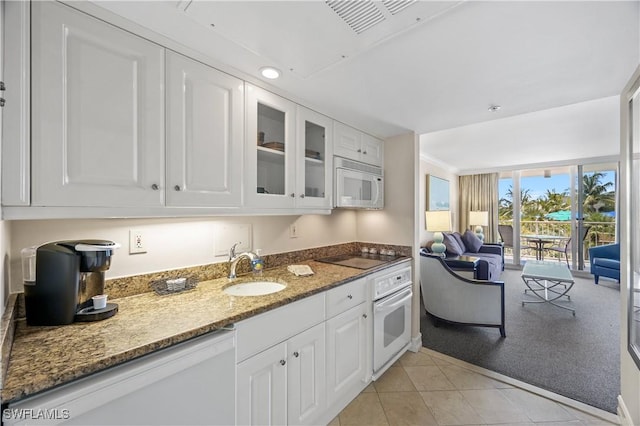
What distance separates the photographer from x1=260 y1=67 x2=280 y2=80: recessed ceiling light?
150 centimetres

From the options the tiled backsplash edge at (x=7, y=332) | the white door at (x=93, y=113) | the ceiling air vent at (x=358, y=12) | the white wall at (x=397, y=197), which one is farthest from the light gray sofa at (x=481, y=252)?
the tiled backsplash edge at (x=7, y=332)

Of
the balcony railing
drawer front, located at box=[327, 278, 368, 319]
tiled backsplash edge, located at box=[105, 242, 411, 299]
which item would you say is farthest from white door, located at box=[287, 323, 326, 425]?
the balcony railing

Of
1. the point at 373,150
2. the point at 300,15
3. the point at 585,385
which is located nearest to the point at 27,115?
the point at 300,15

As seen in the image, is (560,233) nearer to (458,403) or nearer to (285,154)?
(458,403)

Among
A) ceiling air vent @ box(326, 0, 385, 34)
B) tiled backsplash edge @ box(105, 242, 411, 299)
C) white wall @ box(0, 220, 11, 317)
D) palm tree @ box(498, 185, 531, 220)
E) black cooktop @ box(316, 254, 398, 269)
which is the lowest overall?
black cooktop @ box(316, 254, 398, 269)

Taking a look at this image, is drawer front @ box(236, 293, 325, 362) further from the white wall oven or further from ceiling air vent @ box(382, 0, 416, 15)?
ceiling air vent @ box(382, 0, 416, 15)

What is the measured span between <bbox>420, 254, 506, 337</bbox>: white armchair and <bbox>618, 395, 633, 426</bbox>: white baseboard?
1102 mm

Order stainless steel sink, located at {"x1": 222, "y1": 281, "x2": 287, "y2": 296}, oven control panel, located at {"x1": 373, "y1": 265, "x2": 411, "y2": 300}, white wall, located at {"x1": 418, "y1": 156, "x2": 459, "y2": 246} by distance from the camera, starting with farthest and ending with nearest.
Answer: white wall, located at {"x1": 418, "y1": 156, "x2": 459, "y2": 246} < oven control panel, located at {"x1": 373, "y1": 265, "x2": 411, "y2": 300} < stainless steel sink, located at {"x1": 222, "y1": 281, "x2": 287, "y2": 296}

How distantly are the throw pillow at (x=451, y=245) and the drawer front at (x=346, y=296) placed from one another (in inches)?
134

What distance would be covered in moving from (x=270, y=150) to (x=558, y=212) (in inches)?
276

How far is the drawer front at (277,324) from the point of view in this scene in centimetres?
123

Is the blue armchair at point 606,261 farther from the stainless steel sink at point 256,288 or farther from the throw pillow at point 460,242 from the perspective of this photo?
the stainless steel sink at point 256,288

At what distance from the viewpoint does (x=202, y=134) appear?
4.56ft

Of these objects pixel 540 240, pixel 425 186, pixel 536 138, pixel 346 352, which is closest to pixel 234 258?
pixel 346 352
